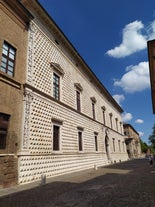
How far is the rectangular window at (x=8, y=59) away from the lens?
8968 millimetres

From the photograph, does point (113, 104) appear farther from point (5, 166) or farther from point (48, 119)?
point (5, 166)

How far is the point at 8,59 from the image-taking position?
930 cm

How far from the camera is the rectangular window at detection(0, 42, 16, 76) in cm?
897

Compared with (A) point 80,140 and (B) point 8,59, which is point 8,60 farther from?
(A) point 80,140

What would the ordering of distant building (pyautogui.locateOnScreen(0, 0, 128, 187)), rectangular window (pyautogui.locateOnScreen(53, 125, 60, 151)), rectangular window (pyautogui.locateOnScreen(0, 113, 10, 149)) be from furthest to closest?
rectangular window (pyautogui.locateOnScreen(53, 125, 60, 151))
distant building (pyautogui.locateOnScreen(0, 0, 128, 187))
rectangular window (pyautogui.locateOnScreen(0, 113, 10, 149))

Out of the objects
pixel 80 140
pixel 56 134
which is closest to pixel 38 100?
pixel 56 134

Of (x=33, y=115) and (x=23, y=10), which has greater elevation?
(x=23, y=10)

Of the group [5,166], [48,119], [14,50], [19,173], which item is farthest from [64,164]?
[14,50]

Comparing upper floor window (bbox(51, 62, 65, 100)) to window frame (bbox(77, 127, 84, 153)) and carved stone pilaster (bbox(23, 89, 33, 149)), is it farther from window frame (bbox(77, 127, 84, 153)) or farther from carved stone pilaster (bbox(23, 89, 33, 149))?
window frame (bbox(77, 127, 84, 153))

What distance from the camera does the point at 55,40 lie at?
14516mm

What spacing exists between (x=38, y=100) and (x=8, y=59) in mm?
2836

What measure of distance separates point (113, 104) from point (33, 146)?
24946mm

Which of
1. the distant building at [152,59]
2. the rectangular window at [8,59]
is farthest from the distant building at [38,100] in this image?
the distant building at [152,59]

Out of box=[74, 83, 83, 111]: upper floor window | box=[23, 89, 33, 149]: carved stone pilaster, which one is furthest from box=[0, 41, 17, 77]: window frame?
box=[74, 83, 83, 111]: upper floor window
